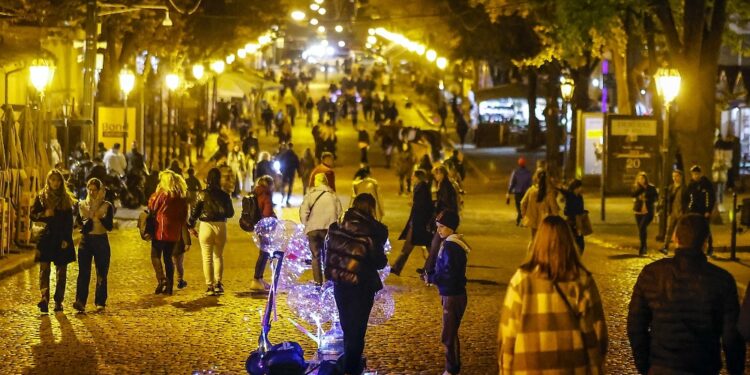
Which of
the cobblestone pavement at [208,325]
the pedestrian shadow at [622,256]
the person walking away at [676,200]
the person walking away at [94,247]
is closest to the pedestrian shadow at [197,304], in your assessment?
the cobblestone pavement at [208,325]

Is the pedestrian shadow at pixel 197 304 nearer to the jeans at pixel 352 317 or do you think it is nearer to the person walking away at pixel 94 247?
the person walking away at pixel 94 247

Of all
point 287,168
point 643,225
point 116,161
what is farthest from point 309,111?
point 643,225

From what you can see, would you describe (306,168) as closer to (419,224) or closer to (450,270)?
(419,224)

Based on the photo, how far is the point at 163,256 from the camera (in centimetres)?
1535

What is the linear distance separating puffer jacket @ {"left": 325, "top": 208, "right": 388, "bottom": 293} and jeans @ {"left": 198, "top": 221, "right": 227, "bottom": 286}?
5.78 meters

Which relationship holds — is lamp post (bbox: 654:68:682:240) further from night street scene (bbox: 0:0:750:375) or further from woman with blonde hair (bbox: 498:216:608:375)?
woman with blonde hair (bbox: 498:216:608:375)

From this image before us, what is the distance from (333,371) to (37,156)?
1276cm

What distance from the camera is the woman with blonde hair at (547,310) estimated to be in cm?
643

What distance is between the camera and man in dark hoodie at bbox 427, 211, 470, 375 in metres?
9.95

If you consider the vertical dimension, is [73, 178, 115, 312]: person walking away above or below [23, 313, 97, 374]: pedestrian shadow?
above

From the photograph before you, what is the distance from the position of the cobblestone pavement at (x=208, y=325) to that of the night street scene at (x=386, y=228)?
48mm

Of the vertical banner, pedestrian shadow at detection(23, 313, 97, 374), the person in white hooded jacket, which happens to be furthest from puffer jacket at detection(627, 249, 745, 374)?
the vertical banner

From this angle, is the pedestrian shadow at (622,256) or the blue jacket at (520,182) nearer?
the pedestrian shadow at (622,256)

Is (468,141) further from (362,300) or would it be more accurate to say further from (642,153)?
(362,300)
